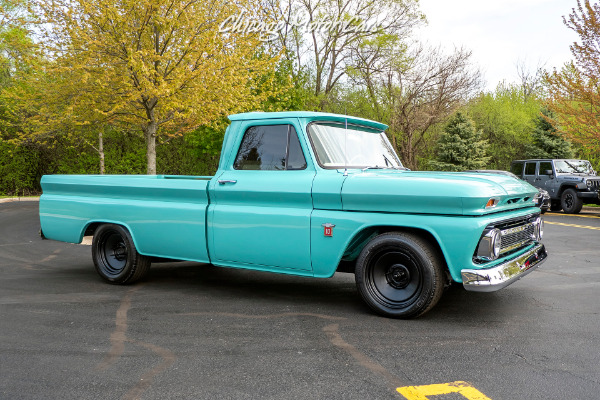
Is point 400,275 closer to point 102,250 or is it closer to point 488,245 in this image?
point 488,245

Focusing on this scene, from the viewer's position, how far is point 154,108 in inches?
501

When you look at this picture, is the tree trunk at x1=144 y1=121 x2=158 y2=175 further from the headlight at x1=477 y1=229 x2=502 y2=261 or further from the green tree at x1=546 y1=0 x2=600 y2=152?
the green tree at x1=546 y1=0 x2=600 y2=152

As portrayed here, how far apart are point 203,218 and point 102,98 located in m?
8.00

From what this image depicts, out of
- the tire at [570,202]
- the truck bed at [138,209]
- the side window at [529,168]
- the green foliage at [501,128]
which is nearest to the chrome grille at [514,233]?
the truck bed at [138,209]

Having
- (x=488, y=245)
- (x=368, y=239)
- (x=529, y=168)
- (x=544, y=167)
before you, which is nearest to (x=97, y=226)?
(x=368, y=239)

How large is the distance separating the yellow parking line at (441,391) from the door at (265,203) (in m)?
1.88

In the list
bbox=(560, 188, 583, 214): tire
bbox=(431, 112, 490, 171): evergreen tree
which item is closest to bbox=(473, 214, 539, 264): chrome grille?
bbox=(560, 188, 583, 214): tire

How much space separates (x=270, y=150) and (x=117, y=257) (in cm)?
255

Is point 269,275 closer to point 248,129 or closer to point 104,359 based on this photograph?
point 248,129

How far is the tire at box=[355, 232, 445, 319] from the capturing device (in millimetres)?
4242

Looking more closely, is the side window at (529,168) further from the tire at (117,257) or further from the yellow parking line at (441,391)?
the yellow parking line at (441,391)

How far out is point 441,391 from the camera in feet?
Answer: 9.95

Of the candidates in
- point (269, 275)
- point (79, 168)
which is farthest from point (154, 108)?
point (79, 168)

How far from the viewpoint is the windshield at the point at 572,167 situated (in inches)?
680
